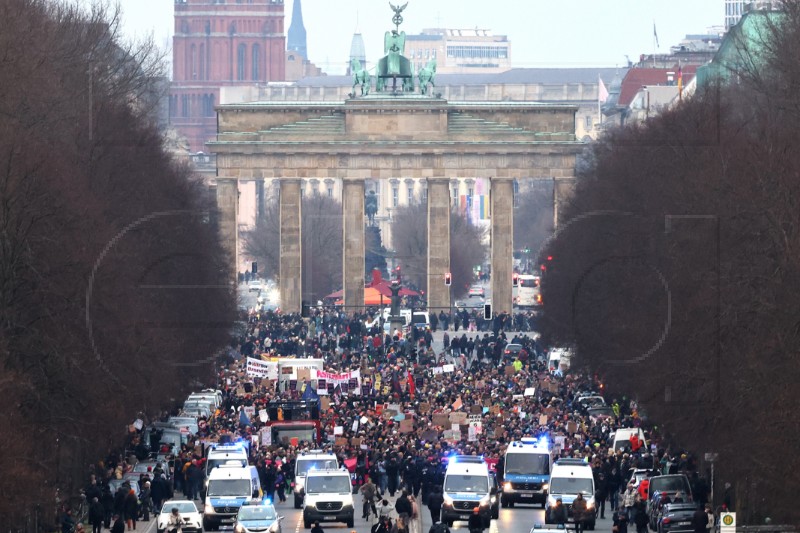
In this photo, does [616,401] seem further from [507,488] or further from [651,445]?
[507,488]

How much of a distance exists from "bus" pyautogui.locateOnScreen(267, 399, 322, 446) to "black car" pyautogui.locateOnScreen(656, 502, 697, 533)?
19.5m

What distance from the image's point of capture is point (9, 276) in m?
69.7

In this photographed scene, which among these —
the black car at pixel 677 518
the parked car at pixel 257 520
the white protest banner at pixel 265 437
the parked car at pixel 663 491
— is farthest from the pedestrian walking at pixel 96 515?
the white protest banner at pixel 265 437

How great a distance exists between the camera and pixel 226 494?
7206 cm

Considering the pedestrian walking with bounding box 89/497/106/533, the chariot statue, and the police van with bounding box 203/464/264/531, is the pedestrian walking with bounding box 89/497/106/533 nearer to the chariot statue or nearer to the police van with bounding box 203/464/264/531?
the police van with bounding box 203/464/264/531

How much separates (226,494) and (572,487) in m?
8.70

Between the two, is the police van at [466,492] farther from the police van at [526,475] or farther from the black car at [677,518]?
the black car at [677,518]

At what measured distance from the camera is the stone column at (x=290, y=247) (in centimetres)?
16062

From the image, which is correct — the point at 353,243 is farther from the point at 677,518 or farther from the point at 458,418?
the point at 677,518

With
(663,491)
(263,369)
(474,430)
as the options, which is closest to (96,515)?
(663,491)

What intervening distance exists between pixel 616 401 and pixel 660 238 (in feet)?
34.5

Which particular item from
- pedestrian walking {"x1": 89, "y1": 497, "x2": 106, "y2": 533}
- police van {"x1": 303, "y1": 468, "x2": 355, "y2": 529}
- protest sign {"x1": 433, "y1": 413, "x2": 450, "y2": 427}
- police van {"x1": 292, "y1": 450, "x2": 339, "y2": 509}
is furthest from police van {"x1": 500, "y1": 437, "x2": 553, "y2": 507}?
protest sign {"x1": 433, "y1": 413, "x2": 450, "y2": 427}

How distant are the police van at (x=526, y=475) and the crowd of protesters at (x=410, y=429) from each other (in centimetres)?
152

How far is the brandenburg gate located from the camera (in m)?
159
